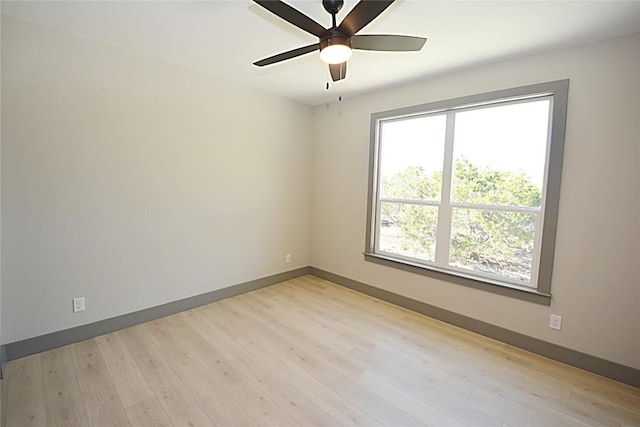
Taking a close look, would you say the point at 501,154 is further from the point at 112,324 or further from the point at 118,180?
the point at 112,324

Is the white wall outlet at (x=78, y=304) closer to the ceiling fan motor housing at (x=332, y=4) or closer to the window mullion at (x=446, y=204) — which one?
the ceiling fan motor housing at (x=332, y=4)

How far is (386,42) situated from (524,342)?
264 cm

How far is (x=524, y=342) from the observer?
2426mm

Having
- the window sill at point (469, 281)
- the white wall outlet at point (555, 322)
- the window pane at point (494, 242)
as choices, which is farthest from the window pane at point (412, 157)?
the white wall outlet at point (555, 322)

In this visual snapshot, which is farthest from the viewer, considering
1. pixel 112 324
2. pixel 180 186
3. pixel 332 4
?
pixel 180 186

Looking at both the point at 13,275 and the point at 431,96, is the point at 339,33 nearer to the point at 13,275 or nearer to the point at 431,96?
the point at 431,96

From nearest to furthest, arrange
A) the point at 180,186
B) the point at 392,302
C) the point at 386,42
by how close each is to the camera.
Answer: the point at 386,42 < the point at 180,186 < the point at 392,302

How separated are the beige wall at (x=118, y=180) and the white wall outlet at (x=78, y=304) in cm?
4

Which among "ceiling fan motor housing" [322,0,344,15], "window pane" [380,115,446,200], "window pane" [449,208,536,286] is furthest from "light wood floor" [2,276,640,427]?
"ceiling fan motor housing" [322,0,344,15]

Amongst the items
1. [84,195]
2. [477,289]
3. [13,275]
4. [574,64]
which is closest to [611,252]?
[477,289]

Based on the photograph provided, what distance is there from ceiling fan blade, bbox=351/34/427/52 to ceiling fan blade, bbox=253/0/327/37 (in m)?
0.24

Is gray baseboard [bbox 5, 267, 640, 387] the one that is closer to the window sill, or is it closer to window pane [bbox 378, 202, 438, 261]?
the window sill

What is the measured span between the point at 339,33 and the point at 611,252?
2.45 m

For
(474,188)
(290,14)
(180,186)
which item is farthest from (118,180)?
(474,188)
